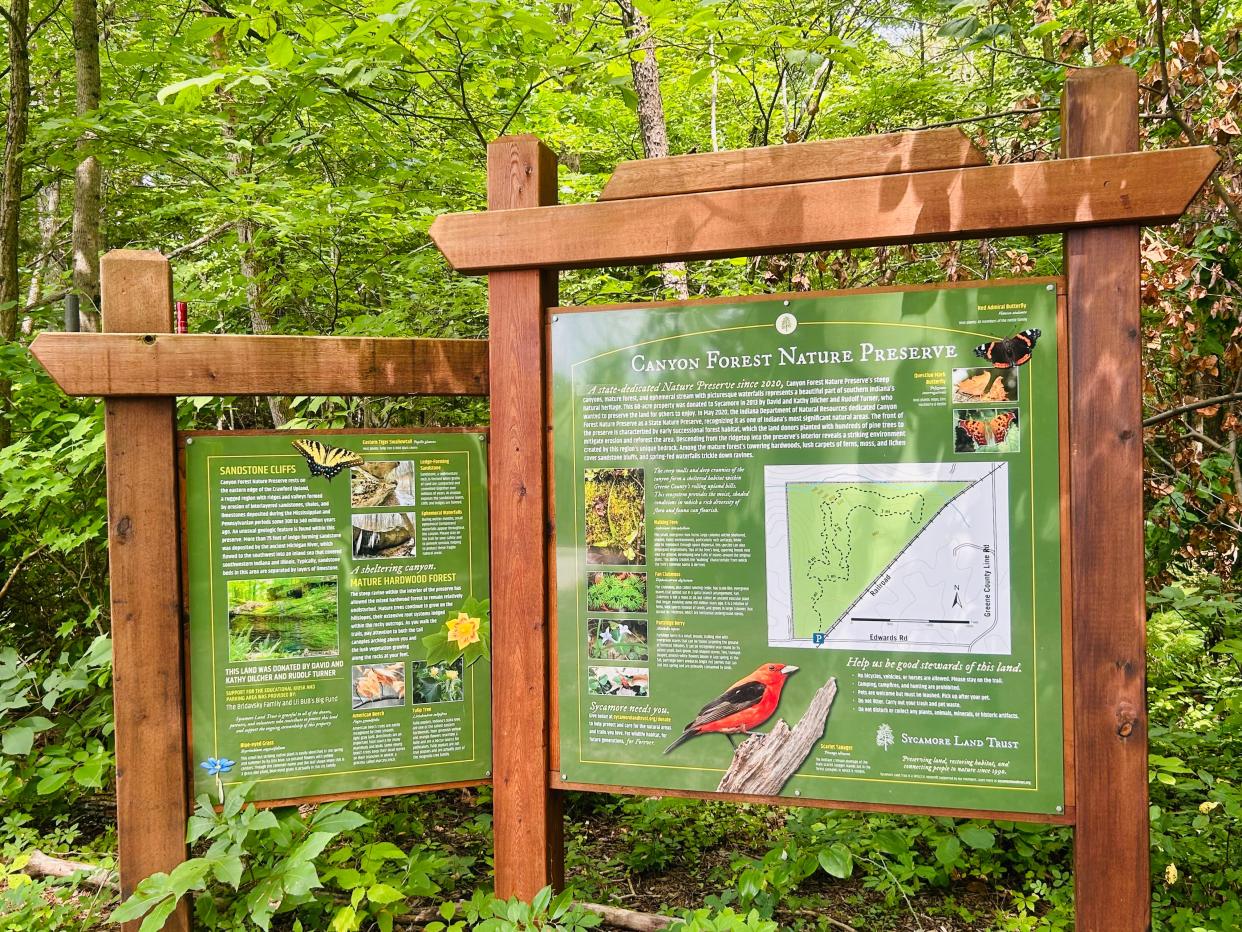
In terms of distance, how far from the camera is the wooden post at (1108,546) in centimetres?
203

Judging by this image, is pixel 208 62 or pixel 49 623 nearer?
pixel 49 623

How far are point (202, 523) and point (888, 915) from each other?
9.91ft

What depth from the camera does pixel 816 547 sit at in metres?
2.26

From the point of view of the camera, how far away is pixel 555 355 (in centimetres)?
250

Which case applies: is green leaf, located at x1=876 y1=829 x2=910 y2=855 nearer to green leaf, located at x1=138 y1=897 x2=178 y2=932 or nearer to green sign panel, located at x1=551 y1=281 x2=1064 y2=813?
green sign panel, located at x1=551 y1=281 x2=1064 y2=813

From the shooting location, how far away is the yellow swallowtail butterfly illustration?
2588mm

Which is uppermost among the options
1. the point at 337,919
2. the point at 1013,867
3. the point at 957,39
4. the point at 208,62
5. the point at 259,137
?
the point at 208,62

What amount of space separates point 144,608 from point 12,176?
12.5 feet

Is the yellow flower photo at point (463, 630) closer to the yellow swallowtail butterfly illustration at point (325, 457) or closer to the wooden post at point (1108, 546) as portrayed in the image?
the yellow swallowtail butterfly illustration at point (325, 457)

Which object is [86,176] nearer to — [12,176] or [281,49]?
[12,176]

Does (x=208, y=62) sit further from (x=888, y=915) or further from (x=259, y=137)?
(x=888, y=915)

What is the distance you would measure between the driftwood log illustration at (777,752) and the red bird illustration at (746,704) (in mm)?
49

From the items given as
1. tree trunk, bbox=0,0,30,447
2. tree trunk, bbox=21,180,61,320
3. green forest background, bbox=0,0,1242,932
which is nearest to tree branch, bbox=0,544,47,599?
green forest background, bbox=0,0,1242,932

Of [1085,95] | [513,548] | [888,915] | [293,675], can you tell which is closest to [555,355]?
[513,548]
